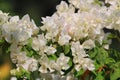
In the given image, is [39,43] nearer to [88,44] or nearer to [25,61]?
[25,61]

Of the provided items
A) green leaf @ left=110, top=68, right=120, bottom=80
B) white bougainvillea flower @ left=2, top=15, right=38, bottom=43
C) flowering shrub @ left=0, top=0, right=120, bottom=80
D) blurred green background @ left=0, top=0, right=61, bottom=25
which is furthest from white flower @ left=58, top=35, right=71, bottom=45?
blurred green background @ left=0, top=0, right=61, bottom=25

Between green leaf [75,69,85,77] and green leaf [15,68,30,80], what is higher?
green leaf [15,68,30,80]

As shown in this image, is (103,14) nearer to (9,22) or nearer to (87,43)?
(87,43)

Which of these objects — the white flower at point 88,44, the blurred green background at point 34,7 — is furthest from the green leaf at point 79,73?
the blurred green background at point 34,7

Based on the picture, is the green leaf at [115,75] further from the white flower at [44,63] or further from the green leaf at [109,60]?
the white flower at [44,63]

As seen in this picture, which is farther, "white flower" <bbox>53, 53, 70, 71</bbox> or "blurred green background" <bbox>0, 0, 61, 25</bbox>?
"blurred green background" <bbox>0, 0, 61, 25</bbox>

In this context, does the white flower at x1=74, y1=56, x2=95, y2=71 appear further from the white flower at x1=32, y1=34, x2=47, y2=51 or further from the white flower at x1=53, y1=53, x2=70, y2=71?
the white flower at x1=32, y1=34, x2=47, y2=51

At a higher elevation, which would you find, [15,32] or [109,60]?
[15,32]

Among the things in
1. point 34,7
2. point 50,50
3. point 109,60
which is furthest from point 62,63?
point 34,7
